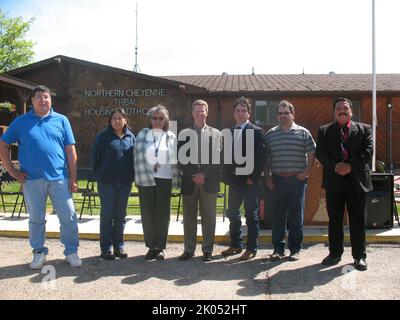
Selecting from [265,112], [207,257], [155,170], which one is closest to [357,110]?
[265,112]

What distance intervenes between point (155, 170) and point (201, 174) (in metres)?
0.57

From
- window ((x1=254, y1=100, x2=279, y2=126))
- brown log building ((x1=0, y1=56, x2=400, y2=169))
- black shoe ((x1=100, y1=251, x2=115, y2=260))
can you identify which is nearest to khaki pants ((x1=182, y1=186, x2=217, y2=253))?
black shoe ((x1=100, y1=251, x2=115, y2=260))

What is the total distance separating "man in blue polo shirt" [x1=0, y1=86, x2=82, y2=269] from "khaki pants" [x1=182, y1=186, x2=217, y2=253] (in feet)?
4.44

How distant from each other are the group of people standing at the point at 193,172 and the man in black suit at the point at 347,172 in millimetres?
12

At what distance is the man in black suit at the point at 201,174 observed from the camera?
527 cm

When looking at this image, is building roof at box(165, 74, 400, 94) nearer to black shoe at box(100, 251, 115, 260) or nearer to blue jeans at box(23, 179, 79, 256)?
black shoe at box(100, 251, 115, 260)

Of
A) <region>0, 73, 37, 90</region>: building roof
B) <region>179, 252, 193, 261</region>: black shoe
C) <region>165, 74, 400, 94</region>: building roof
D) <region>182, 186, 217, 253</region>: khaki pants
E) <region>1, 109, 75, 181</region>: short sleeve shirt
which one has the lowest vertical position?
<region>179, 252, 193, 261</region>: black shoe

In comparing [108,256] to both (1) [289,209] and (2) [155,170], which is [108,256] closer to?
(2) [155,170]

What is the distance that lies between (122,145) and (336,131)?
103 inches

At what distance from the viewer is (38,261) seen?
5.04 metres

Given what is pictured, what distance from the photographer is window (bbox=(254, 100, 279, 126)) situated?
62.0ft

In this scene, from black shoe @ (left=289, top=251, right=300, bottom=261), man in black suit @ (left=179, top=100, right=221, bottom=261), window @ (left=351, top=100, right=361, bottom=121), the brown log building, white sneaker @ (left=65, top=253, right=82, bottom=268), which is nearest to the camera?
white sneaker @ (left=65, top=253, right=82, bottom=268)
